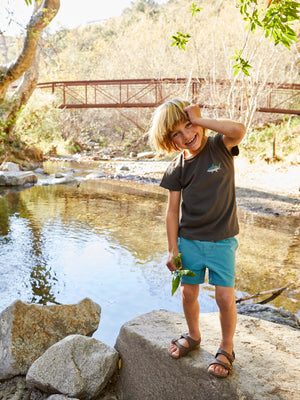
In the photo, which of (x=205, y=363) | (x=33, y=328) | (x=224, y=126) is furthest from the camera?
(x=33, y=328)

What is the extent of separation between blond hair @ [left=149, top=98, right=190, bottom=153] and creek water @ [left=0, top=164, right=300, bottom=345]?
174 centimetres

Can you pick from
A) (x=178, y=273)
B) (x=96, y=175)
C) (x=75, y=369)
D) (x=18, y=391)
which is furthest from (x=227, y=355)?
(x=96, y=175)

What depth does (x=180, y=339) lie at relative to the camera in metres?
2.06

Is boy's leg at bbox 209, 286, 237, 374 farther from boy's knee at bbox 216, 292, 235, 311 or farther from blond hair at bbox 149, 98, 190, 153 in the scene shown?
blond hair at bbox 149, 98, 190, 153

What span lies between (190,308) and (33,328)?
1158 millimetres

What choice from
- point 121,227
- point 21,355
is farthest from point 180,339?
point 121,227

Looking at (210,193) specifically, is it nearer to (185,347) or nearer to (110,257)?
(185,347)

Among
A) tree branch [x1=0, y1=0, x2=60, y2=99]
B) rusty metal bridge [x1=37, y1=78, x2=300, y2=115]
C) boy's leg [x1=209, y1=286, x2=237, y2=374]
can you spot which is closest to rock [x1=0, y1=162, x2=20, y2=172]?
tree branch [x1=0, y1=0, x2=60, y2=99]

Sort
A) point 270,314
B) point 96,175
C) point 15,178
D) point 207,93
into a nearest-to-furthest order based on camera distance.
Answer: point 270,314 → point 15,178 → point 96,175 → point 207,93

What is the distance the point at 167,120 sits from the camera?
75.0 inches

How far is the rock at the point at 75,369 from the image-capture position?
2121 millimetres

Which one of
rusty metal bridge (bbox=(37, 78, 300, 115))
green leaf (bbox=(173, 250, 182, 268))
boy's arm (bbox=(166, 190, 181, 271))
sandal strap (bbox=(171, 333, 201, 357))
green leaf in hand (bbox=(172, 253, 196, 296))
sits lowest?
sandal strap (bbox=(171, 333, 201, 357))

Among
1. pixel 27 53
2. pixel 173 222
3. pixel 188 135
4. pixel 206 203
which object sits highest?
pixel 27 53

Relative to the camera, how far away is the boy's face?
1.91 meters
